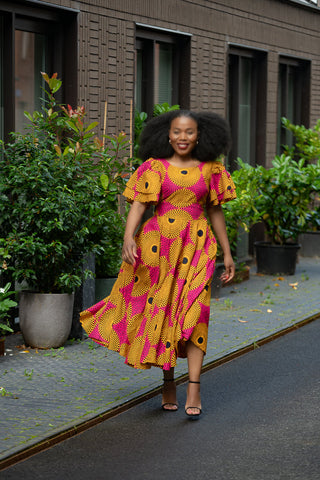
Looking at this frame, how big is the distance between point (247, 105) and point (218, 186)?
8962 mm

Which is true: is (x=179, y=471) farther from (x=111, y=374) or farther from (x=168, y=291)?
(x=111, y=374)

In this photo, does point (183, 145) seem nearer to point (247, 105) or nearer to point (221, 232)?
point (221, 232)

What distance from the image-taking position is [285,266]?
1295cm

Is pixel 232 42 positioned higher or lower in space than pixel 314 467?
higher

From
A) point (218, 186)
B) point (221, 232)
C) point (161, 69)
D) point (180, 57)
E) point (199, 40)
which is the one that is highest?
point (199, 40)

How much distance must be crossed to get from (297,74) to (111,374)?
10434mm

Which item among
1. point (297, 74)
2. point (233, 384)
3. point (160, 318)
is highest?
point (297, 74)

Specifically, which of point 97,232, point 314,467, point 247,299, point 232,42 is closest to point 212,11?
point 232,42

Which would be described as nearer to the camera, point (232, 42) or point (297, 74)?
point (232, 42)

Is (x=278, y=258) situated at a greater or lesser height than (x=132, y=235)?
lesser

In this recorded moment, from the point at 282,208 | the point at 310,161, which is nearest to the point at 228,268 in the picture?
the point at 282,208

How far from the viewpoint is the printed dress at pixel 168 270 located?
5754 mm

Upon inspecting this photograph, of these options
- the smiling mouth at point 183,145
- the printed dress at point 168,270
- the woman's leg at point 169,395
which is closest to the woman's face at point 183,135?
the smiling mouth at point 183,145

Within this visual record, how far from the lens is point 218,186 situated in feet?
19.5
